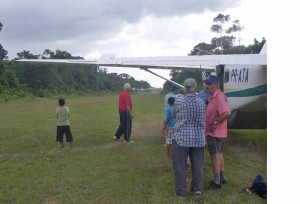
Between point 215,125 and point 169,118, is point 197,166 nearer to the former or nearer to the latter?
point 215,125

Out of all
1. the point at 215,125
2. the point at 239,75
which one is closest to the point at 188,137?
the point at 215,125

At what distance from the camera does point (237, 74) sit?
946cm

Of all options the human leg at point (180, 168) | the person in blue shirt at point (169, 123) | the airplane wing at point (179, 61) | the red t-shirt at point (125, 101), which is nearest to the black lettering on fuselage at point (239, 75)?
the airplane wing at point (179, 61)

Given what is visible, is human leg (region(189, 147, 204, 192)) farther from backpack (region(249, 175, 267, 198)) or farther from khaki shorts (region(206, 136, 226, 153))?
backpack (region(249, 175, 267, 198))

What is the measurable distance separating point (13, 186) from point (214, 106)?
3333 millimetres

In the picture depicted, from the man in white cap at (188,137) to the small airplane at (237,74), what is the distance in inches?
102

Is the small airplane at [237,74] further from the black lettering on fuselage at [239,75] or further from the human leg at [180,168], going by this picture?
the human leg at [180,168]

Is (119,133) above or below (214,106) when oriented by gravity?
below

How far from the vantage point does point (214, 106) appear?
18.6ft

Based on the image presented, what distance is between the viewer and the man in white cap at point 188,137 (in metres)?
5.27

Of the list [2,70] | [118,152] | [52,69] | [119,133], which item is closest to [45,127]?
[119,133]
